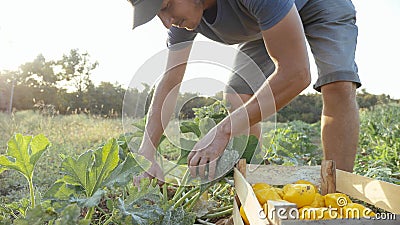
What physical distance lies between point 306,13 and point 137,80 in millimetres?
961

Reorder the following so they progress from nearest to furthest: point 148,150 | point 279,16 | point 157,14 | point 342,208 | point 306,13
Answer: point 342,208 < point 279,16 < point 157,14 < point 148,150 < point 306,13

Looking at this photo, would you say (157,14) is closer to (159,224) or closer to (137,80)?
(137,80)

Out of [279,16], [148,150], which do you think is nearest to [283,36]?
[279,16]

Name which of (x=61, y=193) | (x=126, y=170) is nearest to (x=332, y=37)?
(x=126, y=170)

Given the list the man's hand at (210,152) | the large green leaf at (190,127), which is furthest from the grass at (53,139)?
the man's hand at (210,152)

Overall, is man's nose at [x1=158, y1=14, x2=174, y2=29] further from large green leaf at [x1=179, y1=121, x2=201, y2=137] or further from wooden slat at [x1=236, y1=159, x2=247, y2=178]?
wooden slat at [x1=236, y1=159, x2=247, y2=178]

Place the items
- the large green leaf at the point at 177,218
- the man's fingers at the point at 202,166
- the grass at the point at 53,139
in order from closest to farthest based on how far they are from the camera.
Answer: the large green leaf at the point at 177,218 < the man's fingers at the point at 202,166 < the grass at the point at 53,139

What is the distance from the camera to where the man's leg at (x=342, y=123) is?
2.07 metres

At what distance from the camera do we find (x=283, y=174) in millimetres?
1670

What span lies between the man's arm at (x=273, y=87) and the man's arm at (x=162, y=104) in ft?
1.13

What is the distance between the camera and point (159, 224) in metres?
1.29

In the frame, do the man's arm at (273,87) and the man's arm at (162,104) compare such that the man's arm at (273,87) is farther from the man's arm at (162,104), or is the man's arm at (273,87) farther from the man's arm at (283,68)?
the man's arm at (162,104)

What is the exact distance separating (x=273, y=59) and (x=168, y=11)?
469 millimetres

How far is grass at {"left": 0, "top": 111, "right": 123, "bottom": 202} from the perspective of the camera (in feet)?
9.89
